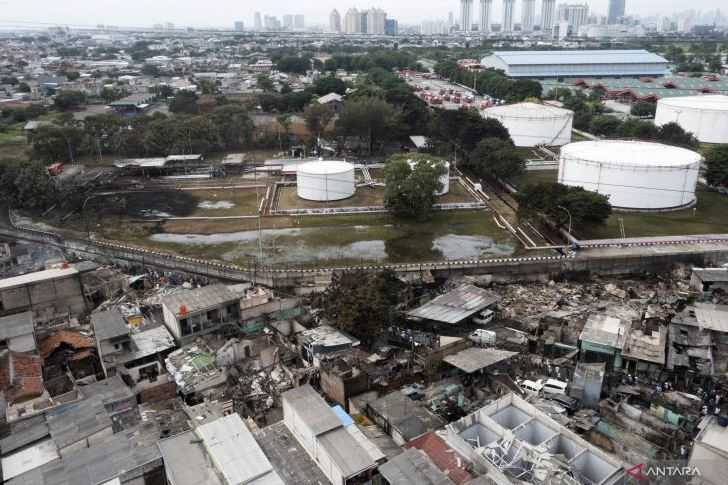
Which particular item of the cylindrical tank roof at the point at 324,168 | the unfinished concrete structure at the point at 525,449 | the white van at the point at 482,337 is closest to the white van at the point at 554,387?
the white van at the point at 482,337

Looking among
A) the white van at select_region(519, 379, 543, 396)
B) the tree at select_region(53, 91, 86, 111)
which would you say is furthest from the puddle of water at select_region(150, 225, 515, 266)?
the tree at select_region(53, 91, 86, 111)

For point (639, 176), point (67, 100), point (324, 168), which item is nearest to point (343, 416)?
point (324, 168)

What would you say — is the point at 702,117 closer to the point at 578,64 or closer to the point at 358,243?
the point at 358,243

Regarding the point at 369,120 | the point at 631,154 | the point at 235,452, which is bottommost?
the point at 235,452

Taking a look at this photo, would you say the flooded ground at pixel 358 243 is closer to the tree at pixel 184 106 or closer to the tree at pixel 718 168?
the tree at pixel 718 168

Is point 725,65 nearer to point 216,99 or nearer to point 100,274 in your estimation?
point 216,99
